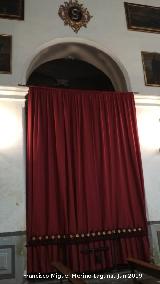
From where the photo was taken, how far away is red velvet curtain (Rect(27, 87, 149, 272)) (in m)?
5.40

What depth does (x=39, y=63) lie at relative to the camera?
6.91m

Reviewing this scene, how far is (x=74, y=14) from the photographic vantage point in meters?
6.96

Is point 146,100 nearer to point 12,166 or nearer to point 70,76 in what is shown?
point 70,76

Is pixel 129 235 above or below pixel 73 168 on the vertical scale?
below

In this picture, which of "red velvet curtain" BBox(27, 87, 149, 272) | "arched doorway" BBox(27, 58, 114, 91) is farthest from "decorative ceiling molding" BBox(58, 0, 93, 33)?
"red velvet curtain" BBox(27, 87, 149, 272)

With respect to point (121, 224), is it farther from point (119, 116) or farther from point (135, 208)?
point (119, 116)

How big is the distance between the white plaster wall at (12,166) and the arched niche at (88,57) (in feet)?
3.24

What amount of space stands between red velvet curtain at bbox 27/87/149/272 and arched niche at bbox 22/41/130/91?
2.55 ft

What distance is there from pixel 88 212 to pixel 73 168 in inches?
31.7

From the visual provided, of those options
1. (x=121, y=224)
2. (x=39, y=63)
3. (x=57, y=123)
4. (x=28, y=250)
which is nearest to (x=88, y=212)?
(x=121, y=224)

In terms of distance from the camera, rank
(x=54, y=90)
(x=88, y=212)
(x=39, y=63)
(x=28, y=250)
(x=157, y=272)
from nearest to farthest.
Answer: (x=157, y=272), (x=28, y=250), (x=88, y=212), (x=54, y=90), (x=39, y=63)

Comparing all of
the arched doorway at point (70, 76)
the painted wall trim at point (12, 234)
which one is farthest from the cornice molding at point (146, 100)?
the painted wall trim at point (12, 234)

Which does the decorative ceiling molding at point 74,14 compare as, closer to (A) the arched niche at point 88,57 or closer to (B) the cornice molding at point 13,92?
(A) the arched niche at point 88,57

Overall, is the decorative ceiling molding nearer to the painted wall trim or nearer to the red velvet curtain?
the red velvet curtain
